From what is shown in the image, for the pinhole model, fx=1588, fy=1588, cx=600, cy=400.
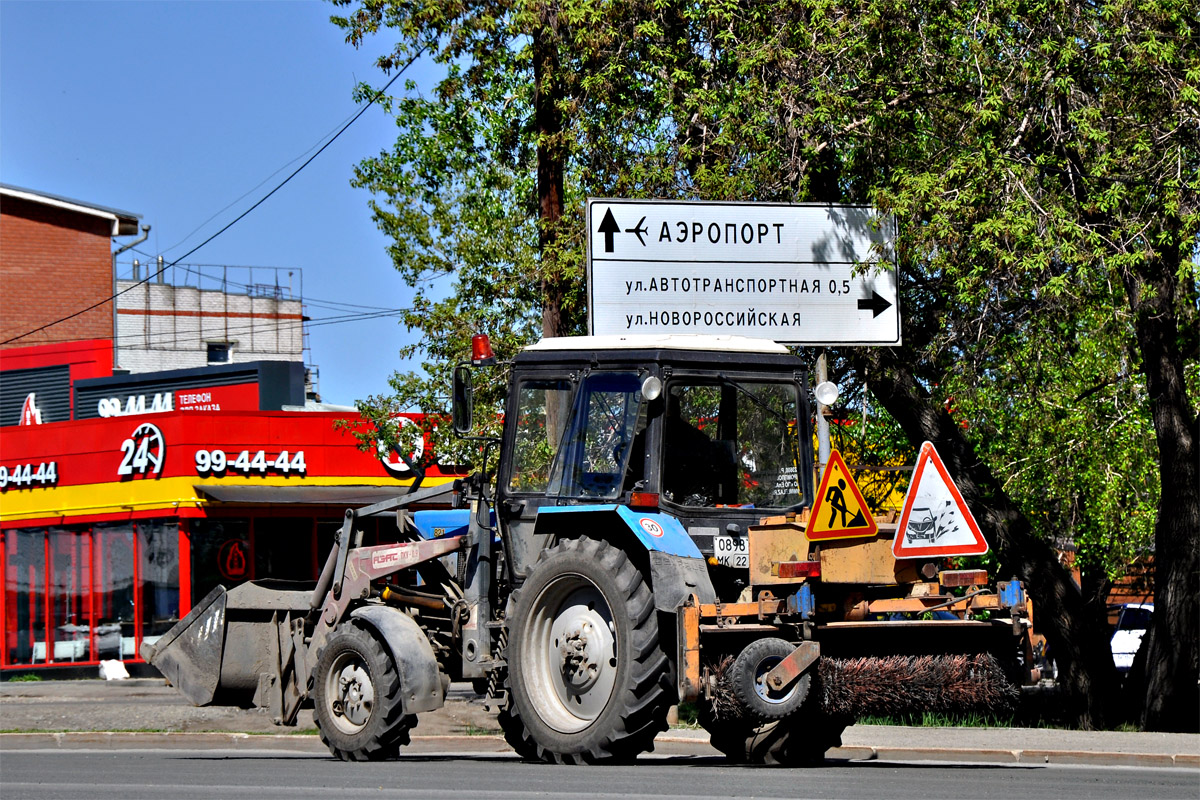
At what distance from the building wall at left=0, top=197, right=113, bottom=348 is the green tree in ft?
98.5

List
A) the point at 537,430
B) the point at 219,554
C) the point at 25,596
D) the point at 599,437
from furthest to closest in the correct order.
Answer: the point at 25,596
the point at 219,554
the point at 537,430
the point at 599,437

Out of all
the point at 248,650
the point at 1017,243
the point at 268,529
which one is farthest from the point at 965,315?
the point at 268,529

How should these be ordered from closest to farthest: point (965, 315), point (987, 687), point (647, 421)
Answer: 1. point (987, 687)
2. point (647, 421)
3. point (965, 315)

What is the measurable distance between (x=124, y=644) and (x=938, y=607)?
74.0 ft

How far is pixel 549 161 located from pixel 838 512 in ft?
35.8

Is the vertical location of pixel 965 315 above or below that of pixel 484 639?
above

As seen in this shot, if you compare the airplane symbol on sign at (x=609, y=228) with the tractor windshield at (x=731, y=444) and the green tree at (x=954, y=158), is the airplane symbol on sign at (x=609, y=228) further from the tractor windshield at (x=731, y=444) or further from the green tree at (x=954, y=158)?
the tractor windshield at (x=731, y=444)

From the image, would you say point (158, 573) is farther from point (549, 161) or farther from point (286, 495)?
point (549, 161)

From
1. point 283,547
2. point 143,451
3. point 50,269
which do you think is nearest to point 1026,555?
point 283,547

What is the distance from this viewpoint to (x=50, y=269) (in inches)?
1886

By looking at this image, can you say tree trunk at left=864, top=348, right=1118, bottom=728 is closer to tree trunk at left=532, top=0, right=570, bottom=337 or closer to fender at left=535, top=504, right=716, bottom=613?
tree trunk at left=532, top=0, right=570, bottom=337

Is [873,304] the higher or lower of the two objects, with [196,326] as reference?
lower

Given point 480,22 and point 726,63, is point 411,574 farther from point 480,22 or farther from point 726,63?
point 480,22

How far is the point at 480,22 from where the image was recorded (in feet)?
63.7
